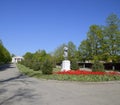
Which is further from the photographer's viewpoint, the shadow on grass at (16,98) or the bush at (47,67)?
the bush at (47,67)

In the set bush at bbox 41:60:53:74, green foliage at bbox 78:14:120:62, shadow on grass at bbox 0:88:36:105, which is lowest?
shadow on grass at bbox 0:88:36:105

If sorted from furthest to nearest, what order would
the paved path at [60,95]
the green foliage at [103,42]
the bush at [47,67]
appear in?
the green foliage at [103,42] < the bush at [47,67] < the paved path at [60,95]

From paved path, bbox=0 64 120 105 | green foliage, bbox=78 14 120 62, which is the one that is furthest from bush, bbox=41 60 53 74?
green foliage, bbox=78 14 120 62

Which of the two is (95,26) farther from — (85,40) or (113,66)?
(113,66)

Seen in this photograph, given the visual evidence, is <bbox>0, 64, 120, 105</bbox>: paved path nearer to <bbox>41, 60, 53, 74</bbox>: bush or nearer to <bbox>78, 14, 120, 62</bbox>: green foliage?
<bbox>41, 60, 53, 74</bbox>: bush

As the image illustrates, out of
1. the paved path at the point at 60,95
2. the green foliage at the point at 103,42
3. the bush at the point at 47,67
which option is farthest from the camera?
the green foliage at the point at 103,42

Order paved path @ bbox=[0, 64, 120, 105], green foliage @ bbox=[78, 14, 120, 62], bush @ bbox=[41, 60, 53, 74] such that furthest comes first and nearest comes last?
green foliage @ bbox=[78, 14, 120, 62] → bush @ bbox=[41, 60, 53, 74] → paved path @ bbox=[0, 64, 120, 105]

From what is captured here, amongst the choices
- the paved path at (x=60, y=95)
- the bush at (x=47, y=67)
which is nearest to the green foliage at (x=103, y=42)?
the bush at (x=47, y=67)

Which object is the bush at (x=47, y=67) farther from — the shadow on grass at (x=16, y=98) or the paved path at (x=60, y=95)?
the shadow on grass at (x=16, y=98)

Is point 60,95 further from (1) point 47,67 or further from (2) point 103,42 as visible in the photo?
(2) point 103,42

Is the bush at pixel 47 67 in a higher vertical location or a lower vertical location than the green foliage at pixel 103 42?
lower

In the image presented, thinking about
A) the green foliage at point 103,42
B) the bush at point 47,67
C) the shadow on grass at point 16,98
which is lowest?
the shadow on grass at point 16,98

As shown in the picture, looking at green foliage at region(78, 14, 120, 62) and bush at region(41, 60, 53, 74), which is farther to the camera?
green foliage at region(78, 14, 120, 62)

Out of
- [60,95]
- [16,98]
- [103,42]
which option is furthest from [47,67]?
[103,42]
